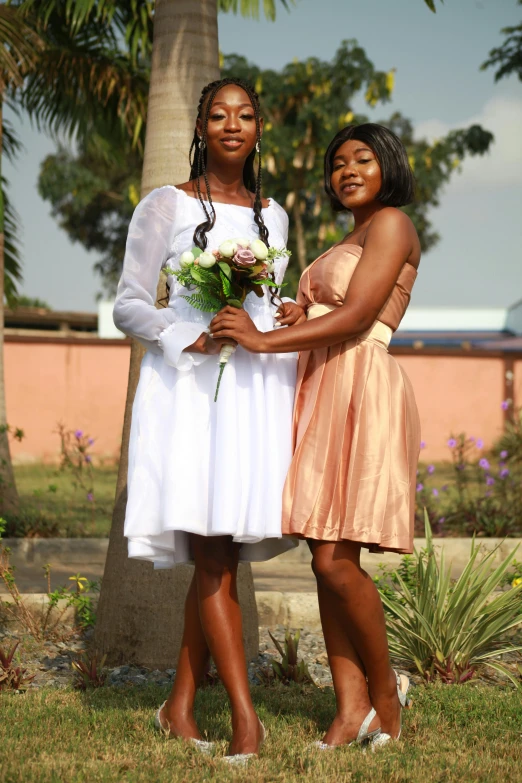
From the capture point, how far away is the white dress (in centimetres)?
331

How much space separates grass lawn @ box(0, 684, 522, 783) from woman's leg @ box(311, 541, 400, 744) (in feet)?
0.44

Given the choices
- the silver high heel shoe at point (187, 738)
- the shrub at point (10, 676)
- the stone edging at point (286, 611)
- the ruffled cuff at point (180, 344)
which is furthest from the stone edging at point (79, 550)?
the ruffled cuff at point (180, 344)

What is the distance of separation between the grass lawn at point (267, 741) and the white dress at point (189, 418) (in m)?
0.68

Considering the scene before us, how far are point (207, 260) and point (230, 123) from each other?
62 centimetres

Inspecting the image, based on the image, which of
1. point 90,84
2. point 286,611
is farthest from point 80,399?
point 286,611

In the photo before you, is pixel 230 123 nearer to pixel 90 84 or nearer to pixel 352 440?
pixel 352 440

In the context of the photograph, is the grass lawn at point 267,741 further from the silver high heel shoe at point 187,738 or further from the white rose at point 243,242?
the white rose at point 243,242

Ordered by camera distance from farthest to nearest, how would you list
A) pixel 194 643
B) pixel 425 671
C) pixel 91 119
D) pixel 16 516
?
pixel 91 119 < pixel 16 516 < pixel 425 671 < pixel 194 643

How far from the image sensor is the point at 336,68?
25391mm

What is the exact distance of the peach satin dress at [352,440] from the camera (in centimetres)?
335

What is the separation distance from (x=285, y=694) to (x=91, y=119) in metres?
8.74

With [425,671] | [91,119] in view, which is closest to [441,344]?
[91,119]

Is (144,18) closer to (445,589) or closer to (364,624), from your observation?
(445,589)

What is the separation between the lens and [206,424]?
11.2 ft
